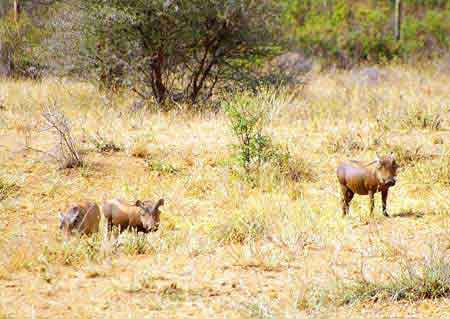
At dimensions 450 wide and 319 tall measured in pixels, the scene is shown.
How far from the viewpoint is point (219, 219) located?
6816 millimetres

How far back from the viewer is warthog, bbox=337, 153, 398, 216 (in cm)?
605

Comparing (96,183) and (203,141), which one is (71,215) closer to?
(96,183)

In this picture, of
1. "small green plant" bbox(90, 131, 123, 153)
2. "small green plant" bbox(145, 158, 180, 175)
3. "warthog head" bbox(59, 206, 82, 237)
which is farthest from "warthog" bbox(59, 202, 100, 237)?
"small green plant" bbox(90, 131, 123, 153)

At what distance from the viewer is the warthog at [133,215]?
6043mm

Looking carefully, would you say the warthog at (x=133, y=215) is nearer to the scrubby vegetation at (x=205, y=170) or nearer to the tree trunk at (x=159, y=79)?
the scrubby vegetation at (x=205, y=170)

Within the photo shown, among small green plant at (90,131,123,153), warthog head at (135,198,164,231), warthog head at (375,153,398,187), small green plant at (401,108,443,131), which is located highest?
warthog head at (375,153,398,187)

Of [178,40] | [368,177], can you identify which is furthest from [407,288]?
[178,40]

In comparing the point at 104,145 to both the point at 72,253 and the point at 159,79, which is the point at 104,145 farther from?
the point at 159,79

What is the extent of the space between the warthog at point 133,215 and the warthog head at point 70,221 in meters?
0.26

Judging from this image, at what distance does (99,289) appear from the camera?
4.92m

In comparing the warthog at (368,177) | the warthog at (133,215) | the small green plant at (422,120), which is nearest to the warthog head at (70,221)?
the warthog at (133,215)

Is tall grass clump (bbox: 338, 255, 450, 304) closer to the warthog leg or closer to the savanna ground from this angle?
the savanna ground

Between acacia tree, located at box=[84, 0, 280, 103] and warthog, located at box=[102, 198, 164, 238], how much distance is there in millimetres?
6340

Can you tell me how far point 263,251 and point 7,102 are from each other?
8468mm
